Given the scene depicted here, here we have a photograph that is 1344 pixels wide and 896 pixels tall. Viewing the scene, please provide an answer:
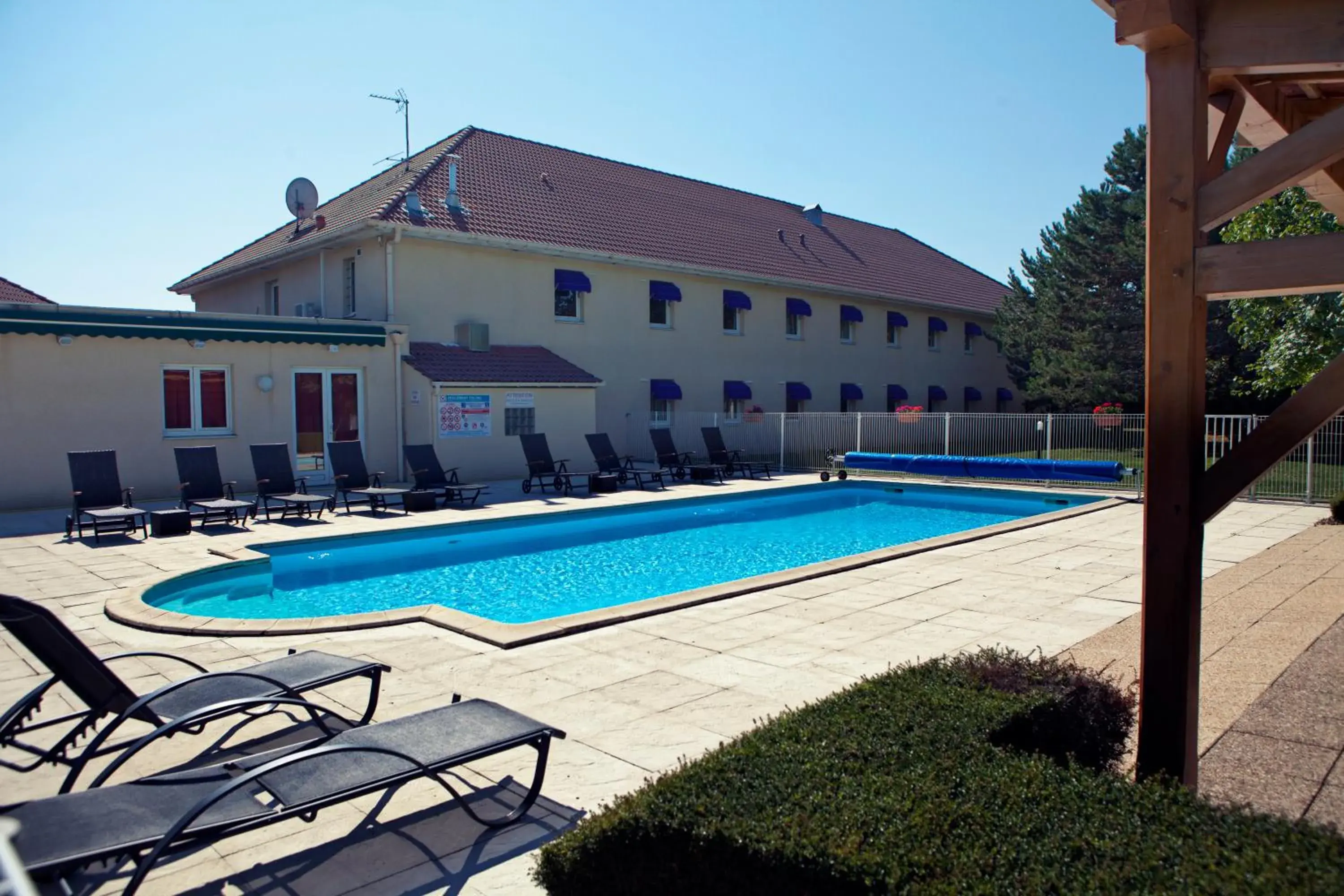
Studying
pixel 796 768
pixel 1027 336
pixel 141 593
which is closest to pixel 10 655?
pixel 141 593

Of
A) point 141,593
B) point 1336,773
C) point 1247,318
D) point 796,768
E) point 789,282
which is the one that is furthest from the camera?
point 789,282

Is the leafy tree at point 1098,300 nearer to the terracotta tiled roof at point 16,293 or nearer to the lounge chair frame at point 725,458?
the lounge chair frame at point 725,458

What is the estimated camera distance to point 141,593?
8.55 metres

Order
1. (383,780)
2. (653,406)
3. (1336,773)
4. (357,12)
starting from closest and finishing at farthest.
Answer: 1. (383,780)
2. (1336,773)
3. (357,12)
4. (653,406)

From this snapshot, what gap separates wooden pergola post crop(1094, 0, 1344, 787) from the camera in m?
3.19

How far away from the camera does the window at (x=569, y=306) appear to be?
2291 centimetres

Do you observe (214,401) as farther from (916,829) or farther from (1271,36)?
(1271,36)

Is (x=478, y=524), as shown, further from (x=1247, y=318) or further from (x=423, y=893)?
(x=1247, y=318)

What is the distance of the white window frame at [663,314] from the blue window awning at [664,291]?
0.09 meters

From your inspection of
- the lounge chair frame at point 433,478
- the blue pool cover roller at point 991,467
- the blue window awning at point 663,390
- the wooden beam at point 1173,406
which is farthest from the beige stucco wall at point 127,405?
the wooden beam at point 1173,406

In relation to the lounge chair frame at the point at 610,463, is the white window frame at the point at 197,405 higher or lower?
higher

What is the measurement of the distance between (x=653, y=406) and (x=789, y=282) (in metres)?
6.28

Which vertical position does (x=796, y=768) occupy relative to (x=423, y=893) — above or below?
above

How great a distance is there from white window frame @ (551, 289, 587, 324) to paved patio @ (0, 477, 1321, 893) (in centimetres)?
1226
